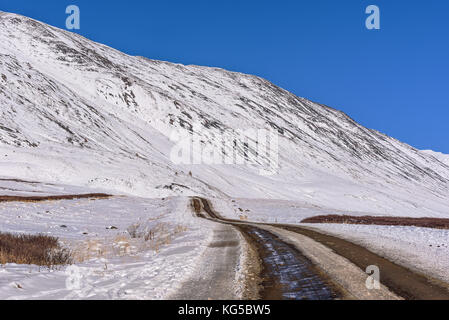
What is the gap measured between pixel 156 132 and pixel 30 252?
4135 inches

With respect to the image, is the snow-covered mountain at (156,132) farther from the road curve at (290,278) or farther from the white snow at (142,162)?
the road curve at (290,278)

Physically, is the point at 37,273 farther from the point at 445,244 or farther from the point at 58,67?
the point at 58,67

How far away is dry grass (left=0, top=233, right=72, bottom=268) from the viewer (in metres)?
11.3

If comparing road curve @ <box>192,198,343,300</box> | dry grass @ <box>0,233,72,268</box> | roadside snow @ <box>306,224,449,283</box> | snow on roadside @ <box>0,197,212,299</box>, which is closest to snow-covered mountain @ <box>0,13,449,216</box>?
snow on roadside @ <box>0,197,212,299</box>

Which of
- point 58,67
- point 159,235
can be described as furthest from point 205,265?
point 58,67

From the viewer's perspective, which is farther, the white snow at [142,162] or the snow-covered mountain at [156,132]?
the snow-covered mountain at [156,132]

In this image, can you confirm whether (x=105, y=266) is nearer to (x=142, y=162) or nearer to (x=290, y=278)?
(x=290, y=278)

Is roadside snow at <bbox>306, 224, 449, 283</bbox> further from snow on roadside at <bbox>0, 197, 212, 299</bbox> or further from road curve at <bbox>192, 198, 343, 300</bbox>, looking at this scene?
snow on roadside at <bbox>0, 197, 212, 299</bbox>

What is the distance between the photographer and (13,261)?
36.6 ft

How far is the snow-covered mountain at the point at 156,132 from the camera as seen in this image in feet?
232

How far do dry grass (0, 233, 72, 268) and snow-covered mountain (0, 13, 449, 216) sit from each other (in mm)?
50015

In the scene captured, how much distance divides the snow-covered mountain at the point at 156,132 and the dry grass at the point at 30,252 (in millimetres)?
50015

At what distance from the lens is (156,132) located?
11569cm

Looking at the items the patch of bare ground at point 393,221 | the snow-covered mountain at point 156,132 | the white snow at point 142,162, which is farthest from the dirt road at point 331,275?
the snow-covered mountain at point 156,132
